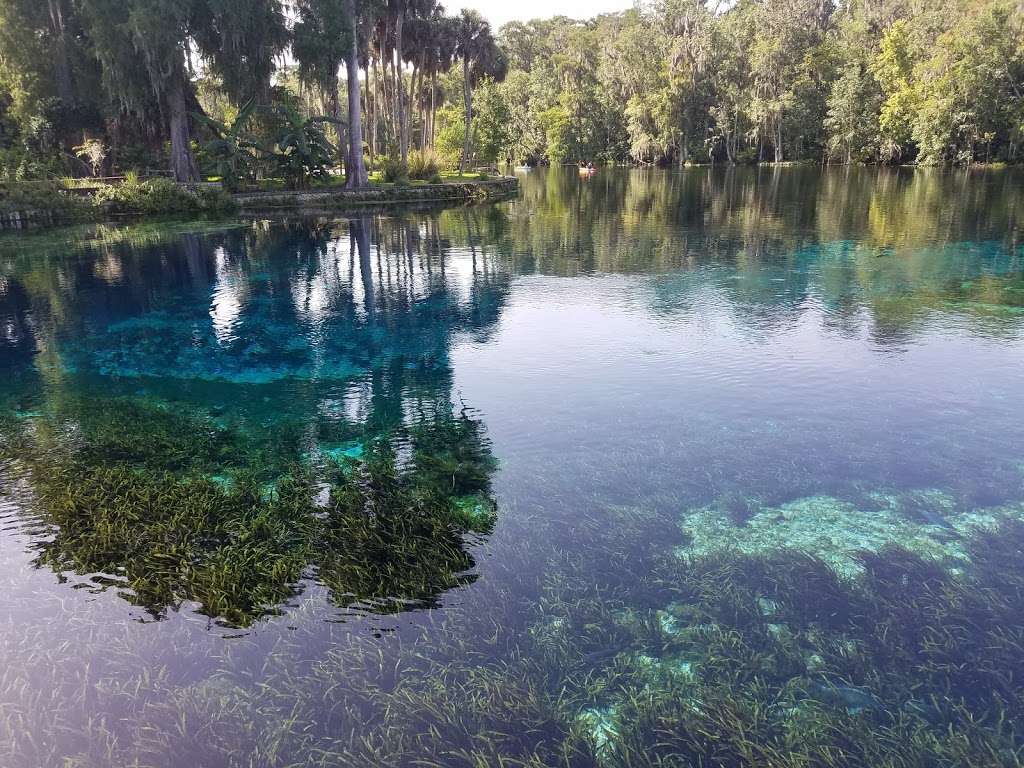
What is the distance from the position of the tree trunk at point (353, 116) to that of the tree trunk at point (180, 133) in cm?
853

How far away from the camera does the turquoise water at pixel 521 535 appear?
17.5ft

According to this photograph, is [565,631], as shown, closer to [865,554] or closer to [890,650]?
[890,650]

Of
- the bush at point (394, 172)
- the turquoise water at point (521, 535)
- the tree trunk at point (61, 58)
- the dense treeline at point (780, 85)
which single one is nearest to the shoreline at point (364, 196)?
the bush at point (394, 172)

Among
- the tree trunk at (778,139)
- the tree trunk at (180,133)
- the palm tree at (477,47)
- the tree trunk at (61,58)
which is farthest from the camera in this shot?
the tree trunk at (778,139)

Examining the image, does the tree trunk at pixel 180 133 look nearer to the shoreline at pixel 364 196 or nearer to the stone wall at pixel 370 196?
the shoreline at pixel 364 196

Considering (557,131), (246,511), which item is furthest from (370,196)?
(557,131)

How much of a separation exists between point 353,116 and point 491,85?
18864 mm

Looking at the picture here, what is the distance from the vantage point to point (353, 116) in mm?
38719

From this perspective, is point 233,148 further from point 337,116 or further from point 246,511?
point 246,511

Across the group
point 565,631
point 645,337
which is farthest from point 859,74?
point 565,631

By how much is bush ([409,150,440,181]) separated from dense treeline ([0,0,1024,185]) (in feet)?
0.49

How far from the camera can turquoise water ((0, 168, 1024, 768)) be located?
5320 mm

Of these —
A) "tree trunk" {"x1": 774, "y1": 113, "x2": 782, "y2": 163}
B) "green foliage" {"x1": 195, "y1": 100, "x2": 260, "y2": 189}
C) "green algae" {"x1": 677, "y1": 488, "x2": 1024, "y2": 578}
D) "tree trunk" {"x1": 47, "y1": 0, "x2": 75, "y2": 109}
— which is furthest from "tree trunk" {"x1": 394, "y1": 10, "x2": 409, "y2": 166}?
"tree trunk" {"x1": 774, "y1": 113, "x2": 782, "y2": 163}

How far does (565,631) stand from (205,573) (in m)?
3.60
